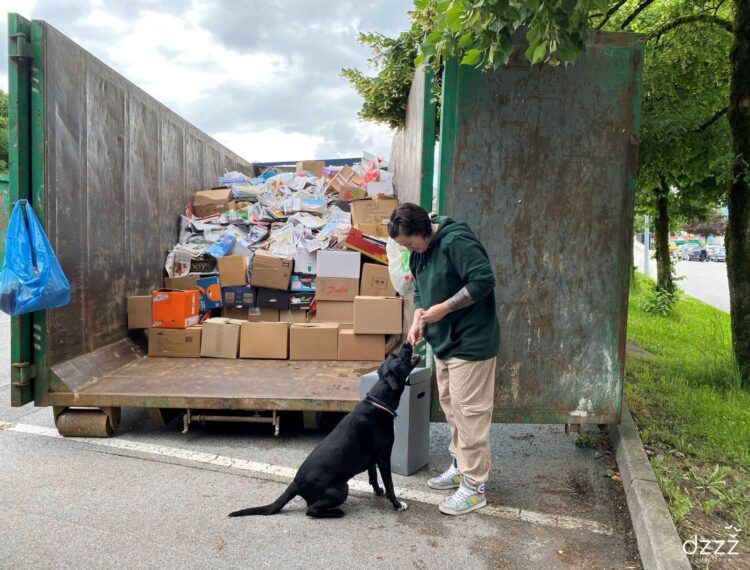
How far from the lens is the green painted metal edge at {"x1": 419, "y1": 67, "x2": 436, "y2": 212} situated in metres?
4.08

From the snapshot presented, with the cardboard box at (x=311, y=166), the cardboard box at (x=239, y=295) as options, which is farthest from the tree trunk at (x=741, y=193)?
the cardboard box at (x=311, y=166)

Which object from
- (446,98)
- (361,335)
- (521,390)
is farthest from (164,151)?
(521,390)

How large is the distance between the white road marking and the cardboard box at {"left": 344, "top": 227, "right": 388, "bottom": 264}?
2748 mm

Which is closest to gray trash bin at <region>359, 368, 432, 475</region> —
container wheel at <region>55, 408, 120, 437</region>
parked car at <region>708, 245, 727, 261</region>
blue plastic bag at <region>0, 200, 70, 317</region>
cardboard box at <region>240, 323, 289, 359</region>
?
cardboard box at <region>240, 323, 289, 359</region>

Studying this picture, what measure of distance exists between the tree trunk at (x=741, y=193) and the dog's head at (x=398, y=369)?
372cm

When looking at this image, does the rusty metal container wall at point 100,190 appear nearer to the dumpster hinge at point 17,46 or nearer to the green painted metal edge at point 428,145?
the dumpster hinge at point 17,46

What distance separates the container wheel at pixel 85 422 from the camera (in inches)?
170

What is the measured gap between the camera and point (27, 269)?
3889mm

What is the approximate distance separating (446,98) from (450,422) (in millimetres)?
2093

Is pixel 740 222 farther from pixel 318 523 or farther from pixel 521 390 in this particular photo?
pixel 318 523

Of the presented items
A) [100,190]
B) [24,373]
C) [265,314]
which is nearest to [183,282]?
[265,314]

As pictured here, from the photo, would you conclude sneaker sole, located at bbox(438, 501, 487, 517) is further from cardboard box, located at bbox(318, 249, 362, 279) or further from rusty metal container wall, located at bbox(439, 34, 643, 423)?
cardboard box, located at bbox(318, 249, 362, 279)

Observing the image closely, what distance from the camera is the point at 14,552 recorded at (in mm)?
2721

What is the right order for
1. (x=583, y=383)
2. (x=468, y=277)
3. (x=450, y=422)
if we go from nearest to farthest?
(x=468, y=277) < (x=450, y=422) < (x=583, y=383)
